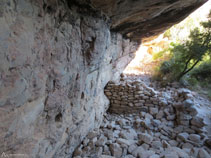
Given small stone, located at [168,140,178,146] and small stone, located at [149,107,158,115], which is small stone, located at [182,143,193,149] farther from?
small stone, located at [149,107,158,115]

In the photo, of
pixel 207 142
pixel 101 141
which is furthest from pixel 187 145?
pixel 101 141

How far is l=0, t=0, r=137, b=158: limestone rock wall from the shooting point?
91 centimetres

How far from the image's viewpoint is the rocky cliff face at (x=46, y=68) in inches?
36.0

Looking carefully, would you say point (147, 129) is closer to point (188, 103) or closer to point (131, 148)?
point (131, 148)

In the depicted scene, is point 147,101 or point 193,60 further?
point 193,60

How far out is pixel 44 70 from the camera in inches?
Answer: 48.9

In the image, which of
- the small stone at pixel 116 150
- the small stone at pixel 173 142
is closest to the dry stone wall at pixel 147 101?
the small stone at pixel 173 142

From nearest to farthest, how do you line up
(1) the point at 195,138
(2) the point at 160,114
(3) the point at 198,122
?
(1) the point at 195,138, (3) the point at 198,122, (2) the point at 160,114

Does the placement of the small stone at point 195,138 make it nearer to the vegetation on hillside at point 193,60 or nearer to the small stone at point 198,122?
the small stone at point 198,122

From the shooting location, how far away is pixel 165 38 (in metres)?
8.47

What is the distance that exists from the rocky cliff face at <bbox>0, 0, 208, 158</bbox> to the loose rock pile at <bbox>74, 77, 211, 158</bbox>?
1.96ft

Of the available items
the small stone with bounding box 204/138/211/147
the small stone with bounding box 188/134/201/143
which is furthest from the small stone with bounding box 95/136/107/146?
the small stone with bounding box 204/138/211/147

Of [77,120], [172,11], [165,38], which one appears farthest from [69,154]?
[165,38]

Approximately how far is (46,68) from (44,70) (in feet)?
0.11
